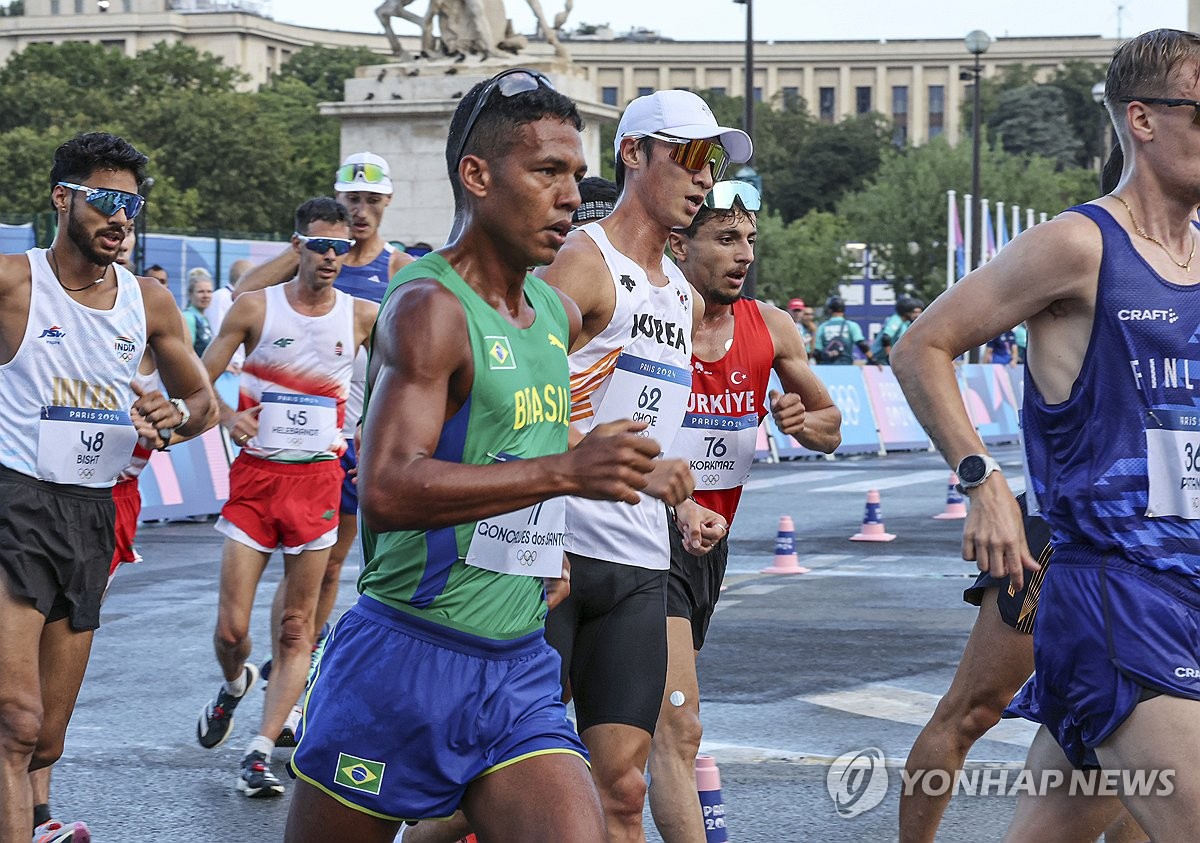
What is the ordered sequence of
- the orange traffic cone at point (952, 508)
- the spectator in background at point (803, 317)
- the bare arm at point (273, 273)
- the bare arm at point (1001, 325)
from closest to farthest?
the bare arm at point (1001, 325) → the bare arm at point (273, 273) → the orange traffic cone at point (952, 508) → the spectator in background at point (803, 317)

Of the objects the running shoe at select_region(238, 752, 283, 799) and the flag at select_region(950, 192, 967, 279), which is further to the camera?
the flag at select_region(950, 192, 967, 279)

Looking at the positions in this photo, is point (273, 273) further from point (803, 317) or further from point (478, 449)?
point (803, 317)

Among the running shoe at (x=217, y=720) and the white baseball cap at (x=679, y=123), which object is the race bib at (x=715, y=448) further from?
the running shoe at (x=217, y=720)

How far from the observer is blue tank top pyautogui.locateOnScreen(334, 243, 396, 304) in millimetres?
9203

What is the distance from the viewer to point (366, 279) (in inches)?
365

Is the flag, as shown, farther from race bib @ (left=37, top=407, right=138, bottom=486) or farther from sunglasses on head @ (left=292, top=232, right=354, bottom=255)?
race bib @ (left=37, top=407, right=138, bottom=486)

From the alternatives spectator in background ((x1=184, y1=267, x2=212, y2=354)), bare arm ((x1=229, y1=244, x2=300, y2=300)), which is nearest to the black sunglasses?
bare arm ((x1=229, y1=244, x2=300, y2=300))

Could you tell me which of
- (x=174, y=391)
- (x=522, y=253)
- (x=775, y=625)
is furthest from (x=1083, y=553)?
(x=775, y=625)

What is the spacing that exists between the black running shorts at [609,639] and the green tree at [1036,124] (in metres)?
125

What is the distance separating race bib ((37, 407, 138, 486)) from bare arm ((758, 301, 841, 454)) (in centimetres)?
205

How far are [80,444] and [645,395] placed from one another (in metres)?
1.78

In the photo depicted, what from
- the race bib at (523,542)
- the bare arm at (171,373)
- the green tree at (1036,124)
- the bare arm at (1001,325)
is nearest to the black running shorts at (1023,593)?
the bare arm at (1001,325)

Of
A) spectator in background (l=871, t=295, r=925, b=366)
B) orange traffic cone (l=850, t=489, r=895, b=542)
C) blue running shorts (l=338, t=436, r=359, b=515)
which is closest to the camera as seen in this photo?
blue running shorts (l=338, t=436, r=359, b=515)

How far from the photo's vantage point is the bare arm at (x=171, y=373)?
19.3 ft
